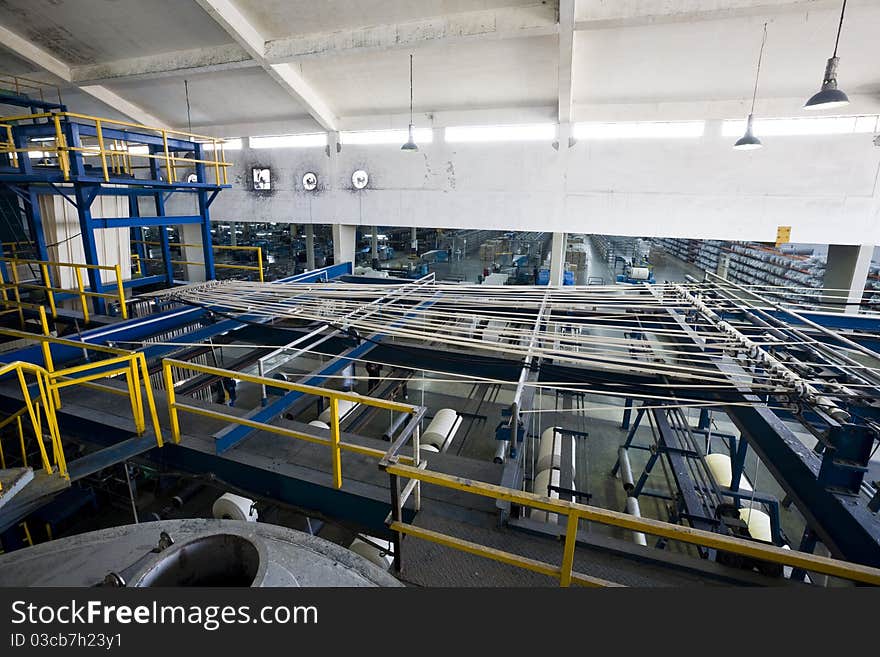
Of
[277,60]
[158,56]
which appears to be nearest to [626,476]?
[277,60]

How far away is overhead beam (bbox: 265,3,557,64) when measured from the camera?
328 inches

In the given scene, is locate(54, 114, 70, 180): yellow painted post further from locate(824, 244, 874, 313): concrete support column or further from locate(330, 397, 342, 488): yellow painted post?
locate(824, 244, 874, 313): concrete support column

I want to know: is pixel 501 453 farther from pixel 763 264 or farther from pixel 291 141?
pixel 763 264

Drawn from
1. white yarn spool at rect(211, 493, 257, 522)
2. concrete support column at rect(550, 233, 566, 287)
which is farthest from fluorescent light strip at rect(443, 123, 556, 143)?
white yarn spool at rect(211, 493, 257, 522)

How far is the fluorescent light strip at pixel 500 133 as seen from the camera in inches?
456

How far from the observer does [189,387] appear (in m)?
7.27

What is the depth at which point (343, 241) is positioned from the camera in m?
14.5

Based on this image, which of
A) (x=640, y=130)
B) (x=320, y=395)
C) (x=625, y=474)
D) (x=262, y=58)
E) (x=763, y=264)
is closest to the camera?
(x=320, y=395)

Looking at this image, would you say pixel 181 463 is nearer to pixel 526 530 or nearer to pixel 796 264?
pixel 526 530

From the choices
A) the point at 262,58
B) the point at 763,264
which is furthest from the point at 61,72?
the point at 763,264

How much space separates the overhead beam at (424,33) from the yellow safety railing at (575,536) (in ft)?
28.8

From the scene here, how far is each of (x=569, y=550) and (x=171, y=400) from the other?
3717mm

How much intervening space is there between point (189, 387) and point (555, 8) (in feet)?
30.9

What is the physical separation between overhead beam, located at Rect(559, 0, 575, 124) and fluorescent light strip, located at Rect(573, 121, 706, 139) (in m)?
0.56
